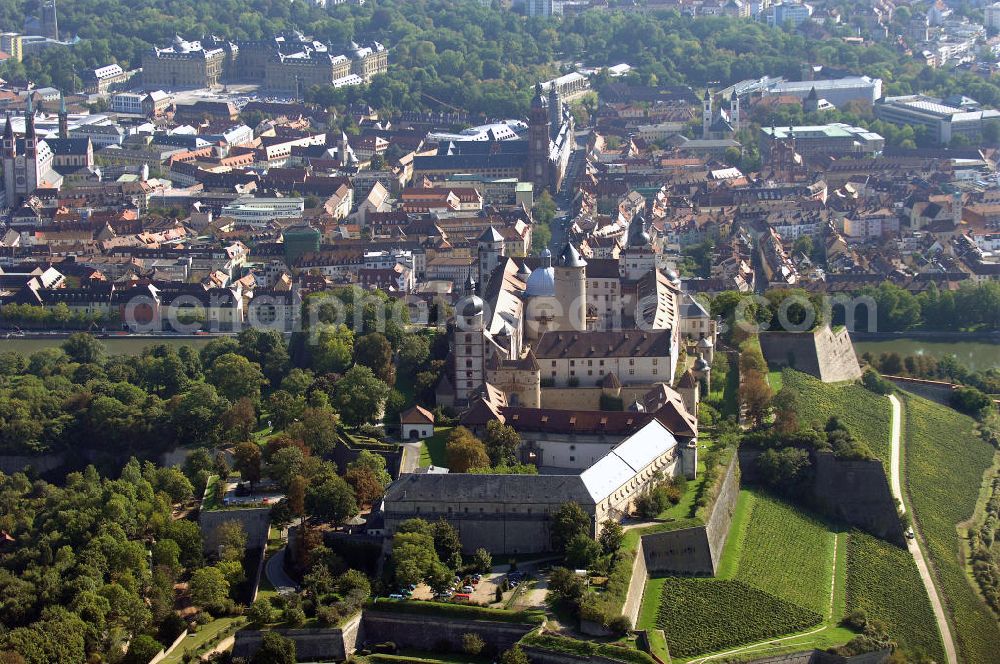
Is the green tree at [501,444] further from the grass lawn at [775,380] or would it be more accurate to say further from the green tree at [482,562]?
the grass lawn at [775,380]

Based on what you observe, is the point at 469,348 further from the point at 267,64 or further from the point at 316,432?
the point at 267,64

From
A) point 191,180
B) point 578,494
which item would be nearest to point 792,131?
point 191,180

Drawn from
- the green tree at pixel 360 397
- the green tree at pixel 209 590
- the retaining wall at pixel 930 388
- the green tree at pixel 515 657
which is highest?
the green tree at pixel 360 397

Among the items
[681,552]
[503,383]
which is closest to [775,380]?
[503,383]

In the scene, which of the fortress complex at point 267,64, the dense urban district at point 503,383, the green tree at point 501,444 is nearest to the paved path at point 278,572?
the dense urban district at point 503,383

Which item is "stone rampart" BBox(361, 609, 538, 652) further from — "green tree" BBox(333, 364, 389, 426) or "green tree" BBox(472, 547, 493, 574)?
"green tree" BBox(333, 364, 389, 426)

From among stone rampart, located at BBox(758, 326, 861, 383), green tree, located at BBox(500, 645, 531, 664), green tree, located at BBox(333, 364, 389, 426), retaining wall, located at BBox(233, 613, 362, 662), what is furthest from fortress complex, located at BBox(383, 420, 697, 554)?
stone rampart, located at BBox(758, 326, 861, 383)
